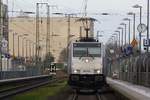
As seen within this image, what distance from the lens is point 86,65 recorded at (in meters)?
43.1

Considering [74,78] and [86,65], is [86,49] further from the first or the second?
[74,78]

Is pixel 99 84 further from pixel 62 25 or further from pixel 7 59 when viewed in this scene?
pixel 62 25

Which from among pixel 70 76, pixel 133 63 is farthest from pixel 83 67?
pixel 133 63

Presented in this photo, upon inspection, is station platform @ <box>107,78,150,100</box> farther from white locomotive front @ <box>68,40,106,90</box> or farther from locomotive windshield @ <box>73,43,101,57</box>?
locomotive windshield @ <box>73,43,101,57</box>

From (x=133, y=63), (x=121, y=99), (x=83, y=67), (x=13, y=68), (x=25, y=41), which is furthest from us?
(x=25, y=41)

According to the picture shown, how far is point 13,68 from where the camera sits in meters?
80.1

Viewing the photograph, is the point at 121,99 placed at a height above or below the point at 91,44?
below

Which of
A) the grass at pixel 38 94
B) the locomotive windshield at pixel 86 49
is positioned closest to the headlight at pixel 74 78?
the grass at pixel 38 94

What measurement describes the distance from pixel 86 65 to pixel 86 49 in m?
1.44

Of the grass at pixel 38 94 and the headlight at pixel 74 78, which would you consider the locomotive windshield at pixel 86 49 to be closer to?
the headlight at pixel 74 78

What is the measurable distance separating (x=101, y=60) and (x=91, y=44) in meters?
1.58

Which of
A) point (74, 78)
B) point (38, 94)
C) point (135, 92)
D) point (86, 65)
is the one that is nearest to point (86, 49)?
point (86, 65)

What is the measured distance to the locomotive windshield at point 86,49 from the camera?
43875 millimetres

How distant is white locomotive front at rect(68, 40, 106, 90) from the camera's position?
43.1m
